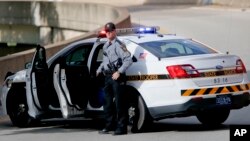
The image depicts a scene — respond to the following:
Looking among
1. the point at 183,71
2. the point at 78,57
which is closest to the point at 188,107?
the point at 183,71

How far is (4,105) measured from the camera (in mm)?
15523

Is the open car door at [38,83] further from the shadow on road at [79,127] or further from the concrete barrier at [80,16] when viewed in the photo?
the concrete barrier at [80,16]

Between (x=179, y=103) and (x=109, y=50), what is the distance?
50.2 inches

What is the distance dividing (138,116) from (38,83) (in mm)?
2151

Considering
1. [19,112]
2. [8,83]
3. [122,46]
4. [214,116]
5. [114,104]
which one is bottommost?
[19,112]

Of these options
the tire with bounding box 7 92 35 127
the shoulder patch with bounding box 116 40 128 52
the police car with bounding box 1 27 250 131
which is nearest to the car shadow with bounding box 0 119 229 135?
the tire with bounding box 7 92 35 127

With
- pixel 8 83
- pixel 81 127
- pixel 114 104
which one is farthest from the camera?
pixel 8 83

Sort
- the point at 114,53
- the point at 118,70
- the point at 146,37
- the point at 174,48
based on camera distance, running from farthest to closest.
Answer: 1. the point at 146,37
2. the point at 174,48
3. the point at 114,53
4. the point at 118,70

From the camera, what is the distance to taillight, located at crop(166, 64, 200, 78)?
12711 mm

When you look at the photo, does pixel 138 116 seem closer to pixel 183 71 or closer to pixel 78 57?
pixel 183 71

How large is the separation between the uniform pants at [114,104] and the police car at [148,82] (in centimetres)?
14

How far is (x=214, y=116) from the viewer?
13.8 meters

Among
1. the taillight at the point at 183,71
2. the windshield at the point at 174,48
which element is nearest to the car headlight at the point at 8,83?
the windshield at the point at 174,48

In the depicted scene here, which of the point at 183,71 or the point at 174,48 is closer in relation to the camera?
the point at 183,71
